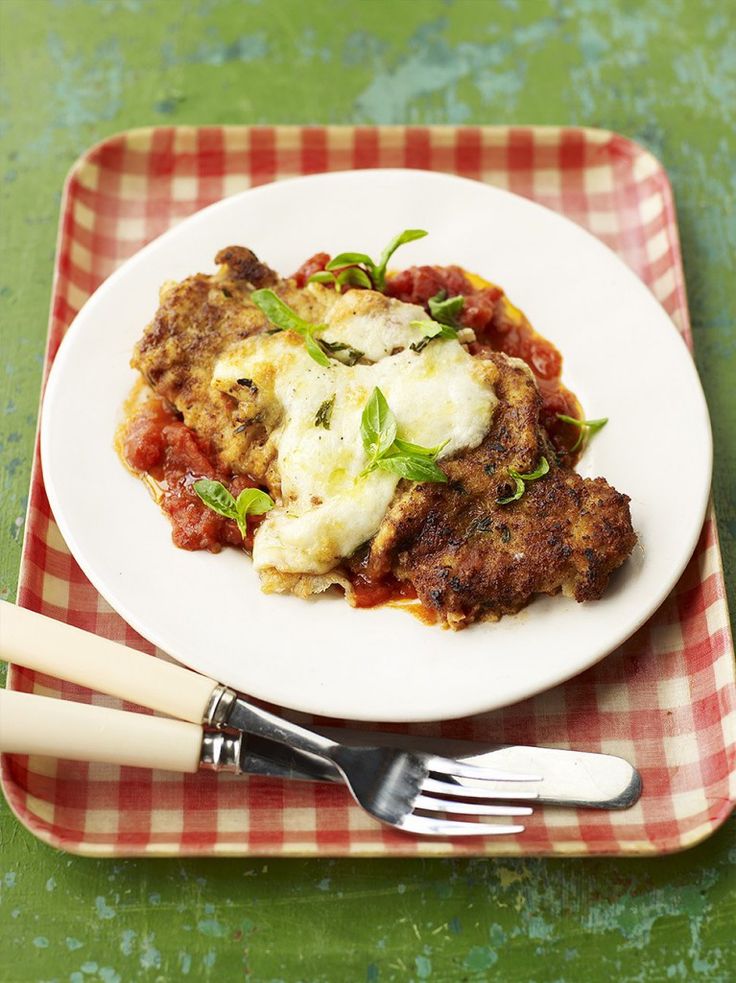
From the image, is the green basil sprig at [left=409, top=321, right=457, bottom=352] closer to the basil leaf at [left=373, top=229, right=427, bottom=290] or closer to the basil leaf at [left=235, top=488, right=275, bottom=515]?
the basil leaf at [left=373, top=229, right=427, bottom=290]

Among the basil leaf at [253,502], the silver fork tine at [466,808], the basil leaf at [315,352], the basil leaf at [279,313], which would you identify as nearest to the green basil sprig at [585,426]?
the basil leaf at [315,352]

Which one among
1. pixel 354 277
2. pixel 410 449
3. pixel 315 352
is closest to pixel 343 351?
pixel 315 352

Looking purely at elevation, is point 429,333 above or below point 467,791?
above

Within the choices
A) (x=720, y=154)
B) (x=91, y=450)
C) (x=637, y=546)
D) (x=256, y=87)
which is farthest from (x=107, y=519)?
(x=720, y=154)

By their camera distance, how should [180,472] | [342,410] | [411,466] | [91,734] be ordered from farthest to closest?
[180,472], [342,410], [411,466], [91,734]

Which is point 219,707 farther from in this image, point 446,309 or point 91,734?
point 446,309

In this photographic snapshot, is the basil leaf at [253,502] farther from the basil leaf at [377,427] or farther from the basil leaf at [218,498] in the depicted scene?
the basil leaf at [377,427]
